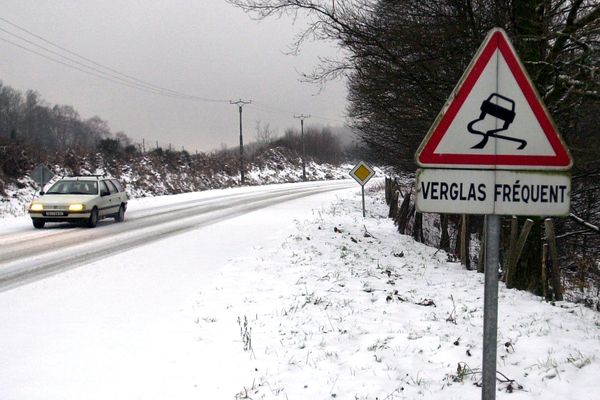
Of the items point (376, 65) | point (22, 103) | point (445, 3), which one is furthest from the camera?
point (22, 103)

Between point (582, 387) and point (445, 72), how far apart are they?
22.2 feet

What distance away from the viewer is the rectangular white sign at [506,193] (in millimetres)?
2449

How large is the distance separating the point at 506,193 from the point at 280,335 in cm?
337

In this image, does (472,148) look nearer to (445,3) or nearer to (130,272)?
(445,3)

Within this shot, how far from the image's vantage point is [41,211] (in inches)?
549

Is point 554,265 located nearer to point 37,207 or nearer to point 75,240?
point 75,240

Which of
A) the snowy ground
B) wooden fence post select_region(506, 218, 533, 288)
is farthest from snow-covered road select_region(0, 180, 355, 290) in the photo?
wooden fence post select_region(506, 218, 533, 288)

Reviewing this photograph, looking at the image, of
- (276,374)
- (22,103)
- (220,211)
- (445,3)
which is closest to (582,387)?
(276,374)

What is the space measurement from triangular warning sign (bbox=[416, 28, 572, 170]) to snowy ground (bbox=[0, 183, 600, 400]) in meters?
2.25

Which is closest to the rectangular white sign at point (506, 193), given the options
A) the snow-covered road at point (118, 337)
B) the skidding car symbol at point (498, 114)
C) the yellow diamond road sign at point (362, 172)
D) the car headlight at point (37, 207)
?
the skidding car symbol at point (498, 114)

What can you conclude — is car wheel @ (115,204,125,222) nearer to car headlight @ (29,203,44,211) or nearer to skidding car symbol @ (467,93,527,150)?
car headlight @ (29,203,44,211)

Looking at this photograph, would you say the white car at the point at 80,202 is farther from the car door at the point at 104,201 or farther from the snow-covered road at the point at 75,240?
the snow-covered road at the point at 75,240

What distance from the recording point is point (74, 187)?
15211 millimetres

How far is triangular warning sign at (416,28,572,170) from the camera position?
2430mm
